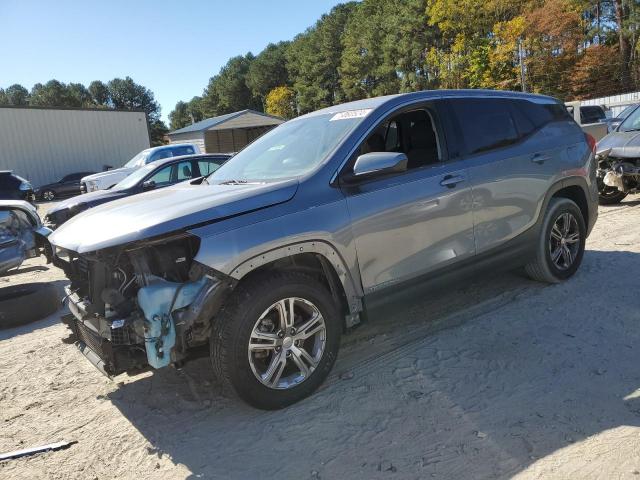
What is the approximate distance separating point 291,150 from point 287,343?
1.56 m

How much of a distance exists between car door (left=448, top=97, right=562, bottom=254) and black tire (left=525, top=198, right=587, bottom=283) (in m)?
0.25

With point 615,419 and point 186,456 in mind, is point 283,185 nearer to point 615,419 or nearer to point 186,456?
point 186,456

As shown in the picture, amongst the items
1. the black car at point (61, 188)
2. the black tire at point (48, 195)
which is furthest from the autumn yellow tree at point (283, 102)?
the black tire at point (48, 195)

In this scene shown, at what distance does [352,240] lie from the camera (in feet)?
11.3

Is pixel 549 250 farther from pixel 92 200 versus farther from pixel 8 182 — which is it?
pixel 8 182

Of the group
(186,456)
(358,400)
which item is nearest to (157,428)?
(186,456)

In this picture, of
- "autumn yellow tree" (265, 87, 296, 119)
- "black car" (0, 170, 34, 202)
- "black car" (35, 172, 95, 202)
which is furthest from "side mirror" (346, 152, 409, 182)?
"autumn yellow tree" (265, 87, 296, 119)

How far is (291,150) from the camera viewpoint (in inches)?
159

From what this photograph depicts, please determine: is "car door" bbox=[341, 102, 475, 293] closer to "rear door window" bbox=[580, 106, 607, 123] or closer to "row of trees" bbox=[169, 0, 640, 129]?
"rear door window" bbox=[580, 106, 607, 123]

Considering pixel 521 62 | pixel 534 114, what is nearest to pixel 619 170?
pixel 534 114

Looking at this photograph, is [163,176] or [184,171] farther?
[184,171]

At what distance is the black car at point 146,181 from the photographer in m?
9.93

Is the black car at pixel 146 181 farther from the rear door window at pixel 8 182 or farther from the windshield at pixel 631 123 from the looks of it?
the windshield at pixel 631 123

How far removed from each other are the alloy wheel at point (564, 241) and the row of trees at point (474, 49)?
35985 millimetres
